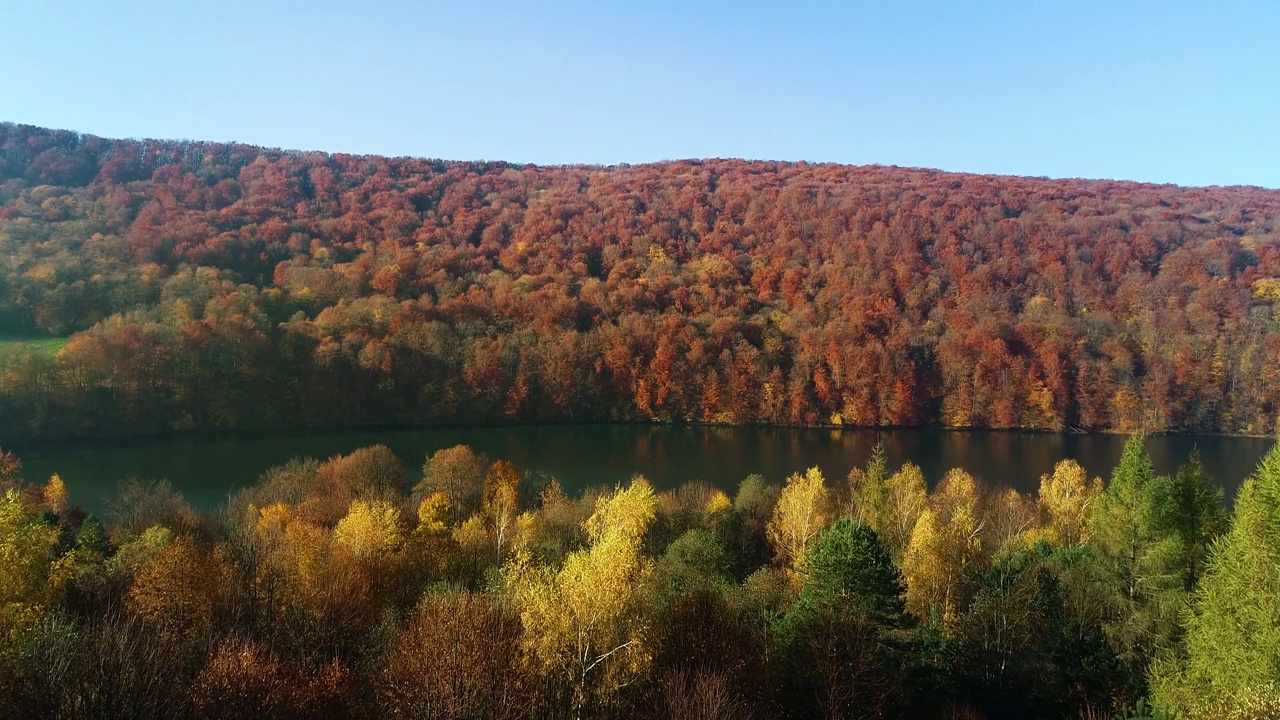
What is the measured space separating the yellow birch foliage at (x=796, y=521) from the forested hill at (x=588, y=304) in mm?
37494

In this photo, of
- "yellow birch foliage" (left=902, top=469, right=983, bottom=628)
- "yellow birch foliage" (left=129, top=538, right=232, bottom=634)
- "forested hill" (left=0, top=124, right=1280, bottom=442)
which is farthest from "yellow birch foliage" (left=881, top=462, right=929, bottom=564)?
"forested hill" (left=0, top=124, right=1280, bottom=442)

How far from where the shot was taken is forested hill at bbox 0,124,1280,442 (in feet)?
182

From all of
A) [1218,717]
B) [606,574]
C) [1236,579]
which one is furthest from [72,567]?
[1236,579]

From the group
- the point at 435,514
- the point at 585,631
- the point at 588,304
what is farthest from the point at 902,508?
the point at 588,304

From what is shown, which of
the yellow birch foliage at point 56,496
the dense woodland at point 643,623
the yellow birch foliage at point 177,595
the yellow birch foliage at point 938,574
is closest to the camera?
the dense woodland at point 643,623

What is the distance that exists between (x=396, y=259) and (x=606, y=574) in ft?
252

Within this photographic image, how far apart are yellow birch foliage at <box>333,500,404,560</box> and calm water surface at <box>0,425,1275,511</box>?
17.2 meters

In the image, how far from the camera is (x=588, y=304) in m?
78.1

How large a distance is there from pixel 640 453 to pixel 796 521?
25.4m

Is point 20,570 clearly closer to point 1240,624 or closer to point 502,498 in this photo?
point 1240,624

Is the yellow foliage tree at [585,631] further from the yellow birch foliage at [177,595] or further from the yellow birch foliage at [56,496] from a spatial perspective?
the yellow birch foliage at [56,496]

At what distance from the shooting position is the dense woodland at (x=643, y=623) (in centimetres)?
851

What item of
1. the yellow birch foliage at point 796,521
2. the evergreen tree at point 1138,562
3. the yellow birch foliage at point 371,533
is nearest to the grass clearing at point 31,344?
the yellow birch foliage at point 371,533

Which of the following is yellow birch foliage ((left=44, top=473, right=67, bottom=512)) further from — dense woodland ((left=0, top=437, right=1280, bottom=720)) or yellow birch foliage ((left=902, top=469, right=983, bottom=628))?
yellow birch foliage ((left=902, top=469, right=983, bottom=628))
